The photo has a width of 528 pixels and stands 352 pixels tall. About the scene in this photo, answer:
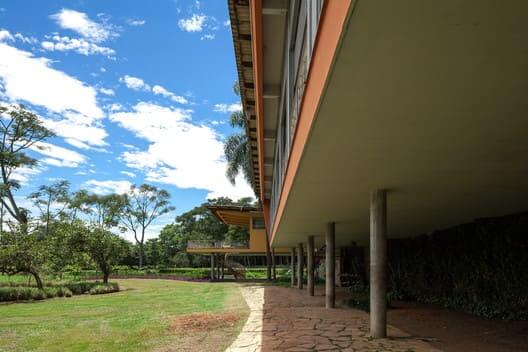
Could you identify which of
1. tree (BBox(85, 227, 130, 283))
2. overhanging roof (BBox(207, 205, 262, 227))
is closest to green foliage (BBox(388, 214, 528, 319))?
tree (BBox(85, 227, 130, 283))

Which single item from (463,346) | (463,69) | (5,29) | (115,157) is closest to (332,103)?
(463,69)

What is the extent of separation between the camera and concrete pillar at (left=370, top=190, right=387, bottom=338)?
26.3ft

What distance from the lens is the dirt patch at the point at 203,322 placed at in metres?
9.81

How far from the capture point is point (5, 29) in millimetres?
35219

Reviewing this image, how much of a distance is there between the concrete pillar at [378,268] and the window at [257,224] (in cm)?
2975

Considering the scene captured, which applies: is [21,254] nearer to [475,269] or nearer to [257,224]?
[475,269]

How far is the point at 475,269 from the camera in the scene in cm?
1196

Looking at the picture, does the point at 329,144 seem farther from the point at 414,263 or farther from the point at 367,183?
the point at 414,263

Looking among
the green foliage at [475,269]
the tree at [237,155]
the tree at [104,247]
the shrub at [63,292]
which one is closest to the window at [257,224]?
the tree at [237,155]

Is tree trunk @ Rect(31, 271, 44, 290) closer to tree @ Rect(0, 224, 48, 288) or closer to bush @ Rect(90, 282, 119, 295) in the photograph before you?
tree @ Rect(0, 224, 48, 288)

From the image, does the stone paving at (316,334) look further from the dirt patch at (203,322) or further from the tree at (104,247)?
the tree at (104,247)

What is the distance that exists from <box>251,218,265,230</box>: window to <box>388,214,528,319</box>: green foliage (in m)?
21.4

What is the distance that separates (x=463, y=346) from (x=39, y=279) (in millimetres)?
20972

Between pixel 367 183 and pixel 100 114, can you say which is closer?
pixel 367 183
